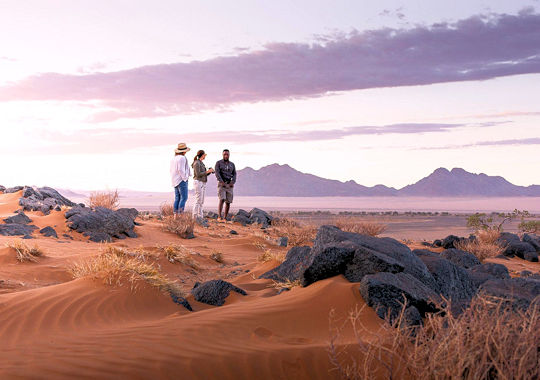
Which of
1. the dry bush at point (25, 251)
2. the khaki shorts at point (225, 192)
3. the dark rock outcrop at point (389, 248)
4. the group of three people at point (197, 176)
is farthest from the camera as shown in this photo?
the khaki shorts at point (225, 192)

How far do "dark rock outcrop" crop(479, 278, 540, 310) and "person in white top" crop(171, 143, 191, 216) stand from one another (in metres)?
11.9

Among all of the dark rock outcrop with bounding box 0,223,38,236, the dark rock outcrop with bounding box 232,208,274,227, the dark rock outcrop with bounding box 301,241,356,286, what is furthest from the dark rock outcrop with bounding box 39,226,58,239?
the dark rock outcrop with bounding box 301,241,356,286

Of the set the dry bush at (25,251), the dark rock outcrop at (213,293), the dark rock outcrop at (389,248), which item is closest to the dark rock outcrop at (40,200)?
the dry bush at (25,251)

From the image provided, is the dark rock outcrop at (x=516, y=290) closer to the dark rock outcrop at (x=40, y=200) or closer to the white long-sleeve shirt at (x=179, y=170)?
the white long-sleeve shirt at (x=179, y=170)

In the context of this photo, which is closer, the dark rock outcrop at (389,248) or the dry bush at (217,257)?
the dark rock outcrop at (389,248)

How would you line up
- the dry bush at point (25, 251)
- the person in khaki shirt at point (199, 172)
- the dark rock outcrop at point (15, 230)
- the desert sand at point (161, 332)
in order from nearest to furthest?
1. the desert sand at point (161, 332)
2. the dry bush at point (25, 251)
3. the dark rock outcrop at point (15, 230)
4. the person in khaki shirt at point (199, 172)

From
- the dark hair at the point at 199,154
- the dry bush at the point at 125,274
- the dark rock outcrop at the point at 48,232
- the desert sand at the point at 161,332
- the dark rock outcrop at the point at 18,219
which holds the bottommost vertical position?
the desert sand at the point at 161,332

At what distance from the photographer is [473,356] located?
298cm

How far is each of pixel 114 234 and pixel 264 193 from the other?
599 ft

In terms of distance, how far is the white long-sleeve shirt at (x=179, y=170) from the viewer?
54.1ft

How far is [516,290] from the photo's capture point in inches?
231

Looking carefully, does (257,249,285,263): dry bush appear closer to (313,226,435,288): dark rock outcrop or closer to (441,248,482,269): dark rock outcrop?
(313,226,435,288): dark rock outcrop

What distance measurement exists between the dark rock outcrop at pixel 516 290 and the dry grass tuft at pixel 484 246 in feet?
33.8

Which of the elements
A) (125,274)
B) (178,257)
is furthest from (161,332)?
(178,257)
